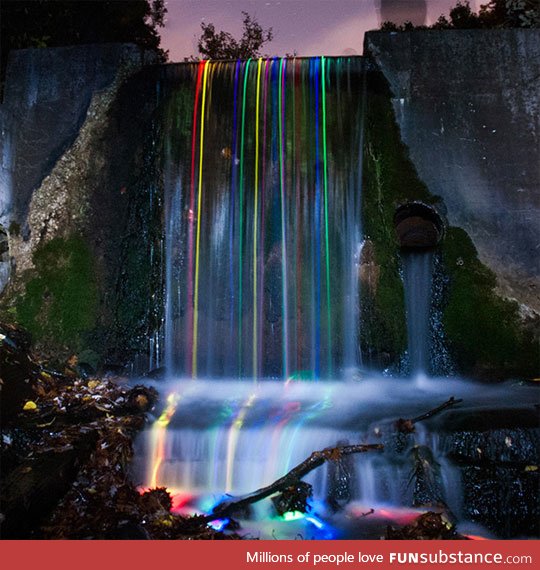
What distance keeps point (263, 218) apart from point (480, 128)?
318cm

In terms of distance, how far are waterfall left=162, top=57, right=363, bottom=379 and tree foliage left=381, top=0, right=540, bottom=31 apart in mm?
3131

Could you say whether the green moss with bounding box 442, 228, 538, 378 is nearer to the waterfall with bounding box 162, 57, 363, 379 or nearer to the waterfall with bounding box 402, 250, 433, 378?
the waterfall with bounding box 402, 250, 433, 378

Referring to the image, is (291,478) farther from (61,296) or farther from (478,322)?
(61,296)

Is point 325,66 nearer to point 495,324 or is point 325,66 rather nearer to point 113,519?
point 495,324

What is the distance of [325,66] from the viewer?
24.4ft

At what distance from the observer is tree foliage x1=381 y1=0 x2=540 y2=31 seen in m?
8.38

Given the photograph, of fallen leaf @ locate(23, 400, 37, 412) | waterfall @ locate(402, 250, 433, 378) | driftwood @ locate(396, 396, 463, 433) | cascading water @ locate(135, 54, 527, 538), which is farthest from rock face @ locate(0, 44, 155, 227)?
driftwood @ locate(396, 396, 463, 433)

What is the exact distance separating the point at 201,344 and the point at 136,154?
286cm

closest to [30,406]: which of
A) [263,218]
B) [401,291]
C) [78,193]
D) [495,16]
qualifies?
[78,193]

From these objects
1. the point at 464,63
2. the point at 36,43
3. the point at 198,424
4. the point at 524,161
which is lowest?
the point at 198,424

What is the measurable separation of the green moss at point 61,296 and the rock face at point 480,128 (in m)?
4.76

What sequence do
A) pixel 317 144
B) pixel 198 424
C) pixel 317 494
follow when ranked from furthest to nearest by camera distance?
pixel 317 144 < pixel 198 424 < pixel 317 494
